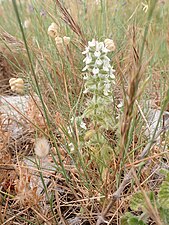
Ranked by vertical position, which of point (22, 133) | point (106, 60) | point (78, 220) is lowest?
point (78, 220)

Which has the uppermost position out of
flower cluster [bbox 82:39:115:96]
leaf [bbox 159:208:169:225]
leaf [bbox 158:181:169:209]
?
flower cluster [bbox 82:39:115:96]

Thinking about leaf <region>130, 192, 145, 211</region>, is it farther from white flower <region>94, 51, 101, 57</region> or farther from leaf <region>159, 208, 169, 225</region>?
white flower <region>94, 51, 101, 57</region>

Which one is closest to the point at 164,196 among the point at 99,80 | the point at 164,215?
the point at 164,215

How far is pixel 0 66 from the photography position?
7.28 feet

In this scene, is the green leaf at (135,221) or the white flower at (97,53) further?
the white flower at (97,53)

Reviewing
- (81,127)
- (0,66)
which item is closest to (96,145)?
(81,127)

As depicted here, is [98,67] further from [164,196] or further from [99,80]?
[164,196]

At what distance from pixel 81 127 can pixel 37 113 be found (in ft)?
1.02

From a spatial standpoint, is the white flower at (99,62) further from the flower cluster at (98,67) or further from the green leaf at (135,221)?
the green leaf at (135,221)

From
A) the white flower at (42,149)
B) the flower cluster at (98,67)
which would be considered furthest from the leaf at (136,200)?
the flower cluster at (98,67)

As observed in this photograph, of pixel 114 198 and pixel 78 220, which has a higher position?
pixel 114 198

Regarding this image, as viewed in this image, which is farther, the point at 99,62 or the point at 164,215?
the point at 99,62

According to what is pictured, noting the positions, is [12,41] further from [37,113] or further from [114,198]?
[114,198]

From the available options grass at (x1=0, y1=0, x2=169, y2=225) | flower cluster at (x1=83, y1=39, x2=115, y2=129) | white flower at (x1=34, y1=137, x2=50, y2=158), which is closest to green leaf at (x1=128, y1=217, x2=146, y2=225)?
grass at (x1=0, y1=0, x2=169, y2=225)
